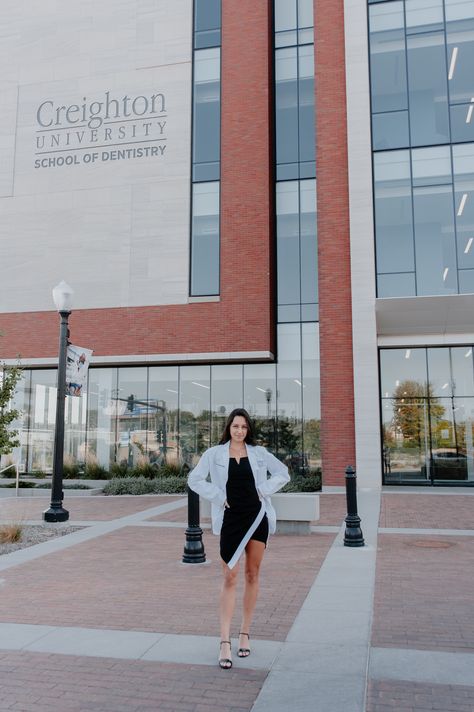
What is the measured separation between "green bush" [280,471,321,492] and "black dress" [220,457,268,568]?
48.3 feet

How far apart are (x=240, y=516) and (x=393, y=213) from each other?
1750 cm

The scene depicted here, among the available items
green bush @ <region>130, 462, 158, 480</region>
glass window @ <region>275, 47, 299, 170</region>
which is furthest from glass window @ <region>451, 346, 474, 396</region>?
green bush @ <region>130, 462, 158, 480</region>

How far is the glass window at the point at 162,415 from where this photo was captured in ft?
75.1

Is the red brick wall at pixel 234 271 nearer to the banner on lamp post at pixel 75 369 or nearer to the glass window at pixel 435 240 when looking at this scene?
the glass window at pixel 435 240

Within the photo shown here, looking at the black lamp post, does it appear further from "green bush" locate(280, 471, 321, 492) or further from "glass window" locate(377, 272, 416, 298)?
"glass window" locate(377, 272, 416, 298)

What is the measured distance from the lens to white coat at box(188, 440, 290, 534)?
471cm

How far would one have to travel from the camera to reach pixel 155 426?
23094 millimetres

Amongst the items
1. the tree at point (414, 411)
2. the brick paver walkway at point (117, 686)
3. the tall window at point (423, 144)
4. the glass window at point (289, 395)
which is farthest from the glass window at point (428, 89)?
the brick paver walkway at point (117, 686)

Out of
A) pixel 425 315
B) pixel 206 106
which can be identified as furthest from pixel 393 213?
pixel 206 106

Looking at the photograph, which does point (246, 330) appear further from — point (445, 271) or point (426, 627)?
point (426, 627)

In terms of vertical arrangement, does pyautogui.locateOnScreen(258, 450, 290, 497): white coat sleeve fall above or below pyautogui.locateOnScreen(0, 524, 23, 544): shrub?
above

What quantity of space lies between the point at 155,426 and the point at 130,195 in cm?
866

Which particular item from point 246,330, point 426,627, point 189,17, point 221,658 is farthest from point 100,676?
point 189,17

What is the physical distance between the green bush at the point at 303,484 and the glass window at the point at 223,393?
11.4 feet
